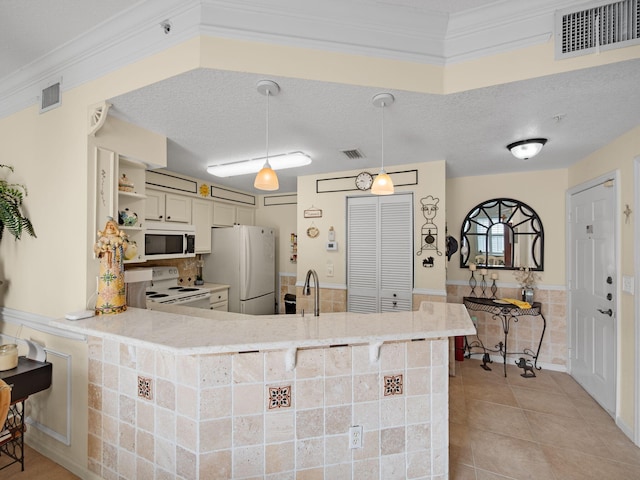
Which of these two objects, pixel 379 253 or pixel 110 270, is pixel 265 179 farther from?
pixel 379 253

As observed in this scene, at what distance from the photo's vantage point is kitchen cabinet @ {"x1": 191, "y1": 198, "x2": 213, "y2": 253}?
3949 millimetres

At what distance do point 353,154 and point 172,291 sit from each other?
274 centimetres

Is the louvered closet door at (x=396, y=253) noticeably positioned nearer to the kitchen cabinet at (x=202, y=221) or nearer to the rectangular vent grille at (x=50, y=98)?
the kitchen cabinet at (x=202, y=221)

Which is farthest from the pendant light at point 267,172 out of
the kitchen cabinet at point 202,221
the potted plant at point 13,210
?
the kitchen cabinet at point 202,221

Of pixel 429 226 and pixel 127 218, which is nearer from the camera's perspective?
pixel 127 218

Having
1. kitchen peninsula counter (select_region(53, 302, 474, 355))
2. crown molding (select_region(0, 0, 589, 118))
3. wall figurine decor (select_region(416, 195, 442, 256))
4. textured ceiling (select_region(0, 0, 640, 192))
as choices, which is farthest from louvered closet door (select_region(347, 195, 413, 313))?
crown molding (select_region(0, 0, 589, 118))

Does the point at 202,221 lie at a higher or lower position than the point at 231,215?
lower

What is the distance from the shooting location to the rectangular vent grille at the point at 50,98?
2008 mm

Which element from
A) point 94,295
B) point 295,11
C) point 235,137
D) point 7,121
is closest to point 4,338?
point 94,295

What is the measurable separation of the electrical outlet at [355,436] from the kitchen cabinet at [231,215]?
3.46 m

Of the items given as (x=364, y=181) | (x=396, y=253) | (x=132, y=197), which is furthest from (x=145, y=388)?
(x=364, y=181)

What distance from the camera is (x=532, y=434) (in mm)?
2281

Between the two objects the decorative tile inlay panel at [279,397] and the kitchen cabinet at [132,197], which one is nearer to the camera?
the decorative tile inlay panel at [279,397]

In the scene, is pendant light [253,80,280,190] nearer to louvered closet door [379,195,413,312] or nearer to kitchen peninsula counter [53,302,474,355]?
kitchen peninsula counter [53,302,474,355]
